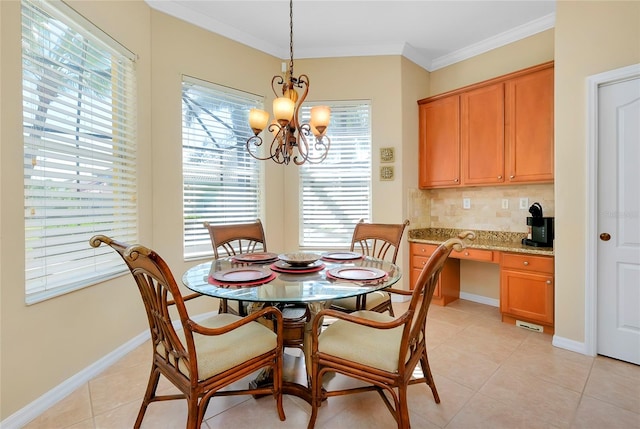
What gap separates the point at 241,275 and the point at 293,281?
31 cm

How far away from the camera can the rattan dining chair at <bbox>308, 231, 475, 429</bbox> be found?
133cm

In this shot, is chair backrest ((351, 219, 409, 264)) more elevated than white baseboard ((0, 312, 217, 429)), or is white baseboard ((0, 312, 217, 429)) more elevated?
chair backrest ((351, 219, 409, 264))

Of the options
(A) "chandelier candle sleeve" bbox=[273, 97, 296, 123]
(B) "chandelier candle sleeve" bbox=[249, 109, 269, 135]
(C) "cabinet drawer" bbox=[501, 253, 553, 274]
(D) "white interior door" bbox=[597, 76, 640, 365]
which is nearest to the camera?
(A) "chandelier candle sleeve" bbox=[273, 97, 296, 123]

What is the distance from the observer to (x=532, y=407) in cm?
173

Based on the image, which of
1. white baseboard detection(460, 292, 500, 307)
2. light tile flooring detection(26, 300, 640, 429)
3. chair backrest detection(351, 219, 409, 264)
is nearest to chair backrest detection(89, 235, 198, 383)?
light tile flooring detection(26, 300, 640, 429)

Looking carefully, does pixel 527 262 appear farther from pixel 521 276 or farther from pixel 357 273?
pixel 357 273

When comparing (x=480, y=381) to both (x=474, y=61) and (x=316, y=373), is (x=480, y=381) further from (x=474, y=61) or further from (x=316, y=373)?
(x=474, y=61)

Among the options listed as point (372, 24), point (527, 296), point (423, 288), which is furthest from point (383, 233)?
point (372, 24)

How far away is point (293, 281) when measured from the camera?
1680 millimetres

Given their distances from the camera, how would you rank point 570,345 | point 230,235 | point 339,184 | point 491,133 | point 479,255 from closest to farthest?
point 570,345, point 230,235, point 479,255, point 491,133, point 339,184

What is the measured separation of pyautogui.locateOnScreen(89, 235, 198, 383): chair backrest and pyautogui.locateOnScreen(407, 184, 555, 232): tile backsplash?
2915 mm

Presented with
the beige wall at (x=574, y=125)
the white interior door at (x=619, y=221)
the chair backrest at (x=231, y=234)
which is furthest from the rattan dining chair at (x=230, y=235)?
the white interior door at (x=619, y=221)

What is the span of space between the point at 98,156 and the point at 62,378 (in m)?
1.49

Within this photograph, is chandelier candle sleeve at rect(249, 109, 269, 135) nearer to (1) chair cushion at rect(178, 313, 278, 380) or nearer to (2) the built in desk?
(1) chair cushion at rect(178, 313, 278, 380)
